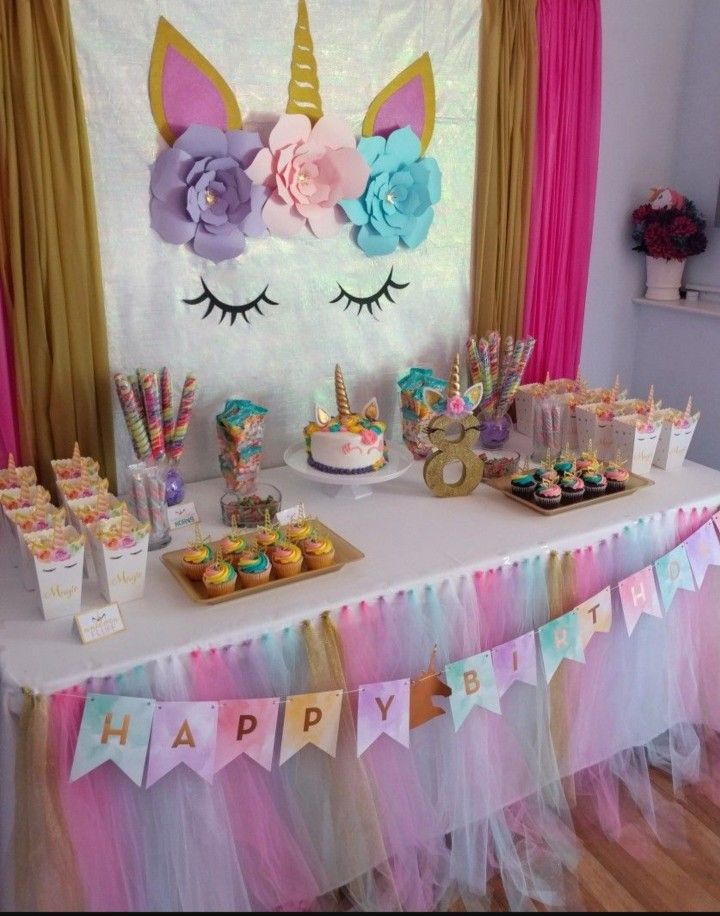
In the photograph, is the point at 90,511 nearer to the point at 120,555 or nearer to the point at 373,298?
the point at 120,555

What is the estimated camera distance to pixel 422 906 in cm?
162

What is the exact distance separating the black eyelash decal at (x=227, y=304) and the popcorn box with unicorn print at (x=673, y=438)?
109cm

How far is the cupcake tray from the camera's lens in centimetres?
148

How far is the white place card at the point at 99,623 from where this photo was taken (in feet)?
4.39

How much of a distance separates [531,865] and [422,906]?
277 mm

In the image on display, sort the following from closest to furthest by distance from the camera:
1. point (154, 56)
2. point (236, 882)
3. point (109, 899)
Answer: point (109, 899) → point (236, 882) → point (154, 56)

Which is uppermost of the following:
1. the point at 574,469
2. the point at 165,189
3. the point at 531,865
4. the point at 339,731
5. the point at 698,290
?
the point at 165,189

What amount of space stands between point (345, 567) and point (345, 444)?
37 centimetres

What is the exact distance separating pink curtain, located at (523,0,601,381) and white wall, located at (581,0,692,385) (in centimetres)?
16

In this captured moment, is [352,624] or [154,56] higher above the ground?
[154,56]

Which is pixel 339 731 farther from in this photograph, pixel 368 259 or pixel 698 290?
pixel 698 290

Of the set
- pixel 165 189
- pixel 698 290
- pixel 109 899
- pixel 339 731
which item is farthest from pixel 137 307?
pixel 698 290

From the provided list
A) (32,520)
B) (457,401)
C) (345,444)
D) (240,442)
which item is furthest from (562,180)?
(32,520)

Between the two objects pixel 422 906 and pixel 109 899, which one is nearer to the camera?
pixel 109 899
